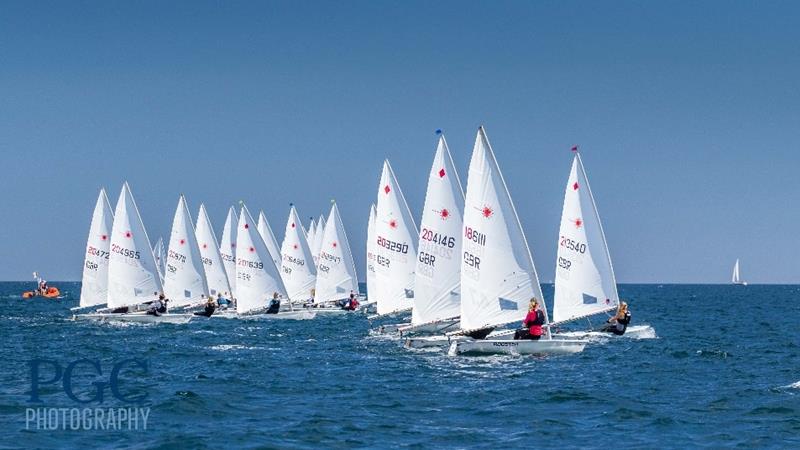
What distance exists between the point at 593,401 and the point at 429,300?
14.6m

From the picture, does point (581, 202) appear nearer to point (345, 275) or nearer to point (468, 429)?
point (468, 429)

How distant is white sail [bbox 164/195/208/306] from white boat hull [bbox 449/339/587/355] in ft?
91.0

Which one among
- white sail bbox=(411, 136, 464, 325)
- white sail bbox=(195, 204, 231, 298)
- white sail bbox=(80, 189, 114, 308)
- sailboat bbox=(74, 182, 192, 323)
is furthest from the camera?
white sail bbox=(195, 204, 231, 298)

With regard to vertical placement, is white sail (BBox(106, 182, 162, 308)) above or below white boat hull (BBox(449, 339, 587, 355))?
above

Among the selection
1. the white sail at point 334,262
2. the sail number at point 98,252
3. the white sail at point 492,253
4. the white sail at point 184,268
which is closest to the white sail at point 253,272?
the white sail at point 184,268

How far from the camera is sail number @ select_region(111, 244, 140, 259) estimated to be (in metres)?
53.5

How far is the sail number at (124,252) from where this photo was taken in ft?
175

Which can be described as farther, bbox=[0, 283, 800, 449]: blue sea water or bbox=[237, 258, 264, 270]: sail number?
bbox=[237, 258, 264, 270]: sail number

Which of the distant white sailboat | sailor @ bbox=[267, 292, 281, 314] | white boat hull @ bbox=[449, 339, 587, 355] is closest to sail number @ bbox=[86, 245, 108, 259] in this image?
sailor @ bbox=[267, 292, 281, 314]

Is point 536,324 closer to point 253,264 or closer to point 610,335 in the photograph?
point 610,335

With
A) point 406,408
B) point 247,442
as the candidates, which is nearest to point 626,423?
point 406,408

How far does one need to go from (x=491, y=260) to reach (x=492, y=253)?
0.23 m

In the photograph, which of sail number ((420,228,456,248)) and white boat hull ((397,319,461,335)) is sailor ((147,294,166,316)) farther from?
sail number ((420,228,456,248))

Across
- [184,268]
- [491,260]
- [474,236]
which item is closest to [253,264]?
[184,268]
